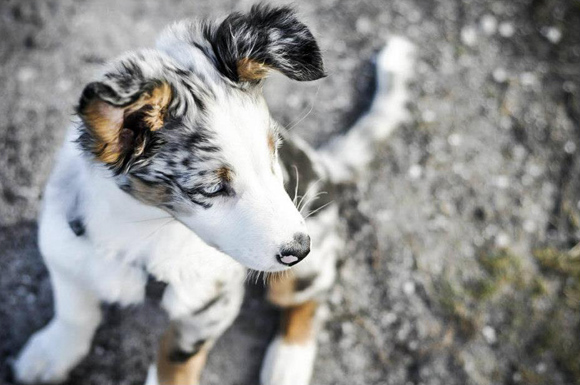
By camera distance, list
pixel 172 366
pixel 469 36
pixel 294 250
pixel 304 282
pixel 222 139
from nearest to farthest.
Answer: pixel 222 139 < pixel 294 250 < pixel 172 366 < pixel 304 282 < pixel 469 36

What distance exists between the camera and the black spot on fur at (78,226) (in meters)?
2.20

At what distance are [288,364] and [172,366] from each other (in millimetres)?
676

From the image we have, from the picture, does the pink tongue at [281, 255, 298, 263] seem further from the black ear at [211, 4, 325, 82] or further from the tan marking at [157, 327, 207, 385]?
the tan marking at [157, 327, 207, 385]

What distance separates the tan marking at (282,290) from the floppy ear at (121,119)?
1273mm

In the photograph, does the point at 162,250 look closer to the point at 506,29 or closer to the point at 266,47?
the point at 266,47

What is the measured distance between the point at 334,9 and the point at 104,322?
2.69 meters

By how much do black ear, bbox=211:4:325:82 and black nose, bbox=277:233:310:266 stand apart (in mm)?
562

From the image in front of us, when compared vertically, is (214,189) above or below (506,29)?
above

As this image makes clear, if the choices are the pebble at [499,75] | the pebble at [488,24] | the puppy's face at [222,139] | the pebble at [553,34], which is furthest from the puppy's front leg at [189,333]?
the pebble at [553,34]

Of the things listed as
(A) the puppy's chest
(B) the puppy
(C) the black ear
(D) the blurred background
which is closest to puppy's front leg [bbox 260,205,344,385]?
(D) the blurred background

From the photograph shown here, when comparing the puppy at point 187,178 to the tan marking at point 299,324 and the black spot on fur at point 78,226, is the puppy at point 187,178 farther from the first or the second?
the tan marking at point 299,324

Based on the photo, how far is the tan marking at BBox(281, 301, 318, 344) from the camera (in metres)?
3.19

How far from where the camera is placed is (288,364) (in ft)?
10.4

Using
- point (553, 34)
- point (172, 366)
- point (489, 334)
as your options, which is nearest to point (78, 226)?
point (172, 366)
